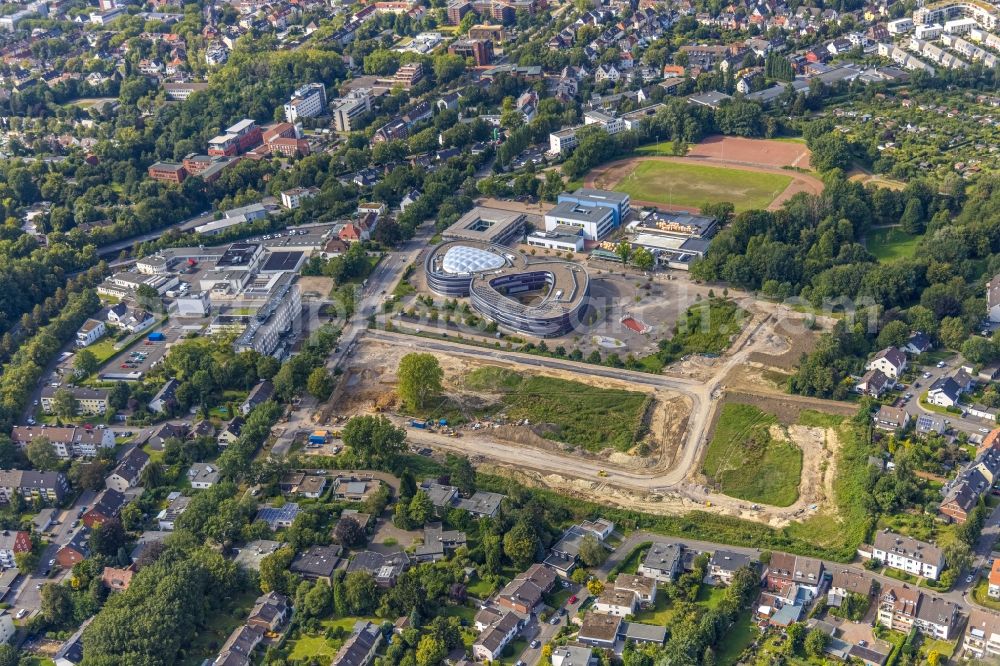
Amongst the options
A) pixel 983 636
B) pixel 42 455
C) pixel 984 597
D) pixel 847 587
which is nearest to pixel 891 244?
pixel 984 597

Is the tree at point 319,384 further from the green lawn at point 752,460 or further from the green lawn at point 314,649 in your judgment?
the green lawn at point 752,460

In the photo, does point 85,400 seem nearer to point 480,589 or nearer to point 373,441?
point 373,441

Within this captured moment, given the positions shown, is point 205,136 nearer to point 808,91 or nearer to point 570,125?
point 570,125

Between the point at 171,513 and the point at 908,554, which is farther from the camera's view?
the point at 171,513

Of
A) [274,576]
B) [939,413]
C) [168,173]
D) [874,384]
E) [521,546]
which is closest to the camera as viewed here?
[274,576]

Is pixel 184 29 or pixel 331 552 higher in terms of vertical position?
pixel 184 29

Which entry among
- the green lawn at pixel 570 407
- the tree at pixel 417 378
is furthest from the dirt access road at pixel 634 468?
the tree at pixel 417 378

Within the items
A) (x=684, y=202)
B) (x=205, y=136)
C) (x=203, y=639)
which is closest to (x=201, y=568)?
(x=203, y=639)
